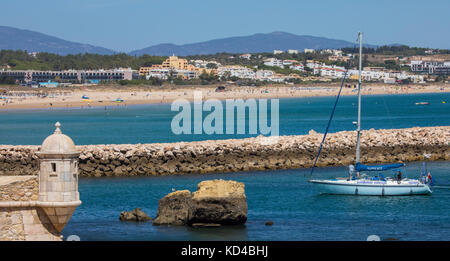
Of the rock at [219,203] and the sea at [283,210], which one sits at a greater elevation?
the rock at [219,203]

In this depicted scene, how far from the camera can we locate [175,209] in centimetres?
1920

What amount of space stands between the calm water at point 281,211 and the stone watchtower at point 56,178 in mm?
6102

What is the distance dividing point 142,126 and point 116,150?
3593cm

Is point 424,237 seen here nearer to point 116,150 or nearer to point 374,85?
point 116,150

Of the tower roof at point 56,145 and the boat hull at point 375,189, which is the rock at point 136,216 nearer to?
the boat hull at point 375,189

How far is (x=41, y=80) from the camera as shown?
160625 millimetres

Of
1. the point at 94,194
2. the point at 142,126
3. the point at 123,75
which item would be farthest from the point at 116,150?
the point at 123,75

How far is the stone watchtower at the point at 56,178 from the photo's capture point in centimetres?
1163

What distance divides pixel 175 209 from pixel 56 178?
7.78m

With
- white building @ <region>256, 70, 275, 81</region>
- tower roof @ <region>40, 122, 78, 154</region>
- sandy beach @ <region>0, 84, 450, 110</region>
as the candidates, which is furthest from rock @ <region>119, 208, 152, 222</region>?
white building @ <region>256, 70, 275, 81</region>

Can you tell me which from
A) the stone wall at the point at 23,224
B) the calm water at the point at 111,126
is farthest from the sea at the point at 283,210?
the calm water at the point at 111,126

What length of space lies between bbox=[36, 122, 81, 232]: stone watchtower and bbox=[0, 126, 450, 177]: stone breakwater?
17.5 metres

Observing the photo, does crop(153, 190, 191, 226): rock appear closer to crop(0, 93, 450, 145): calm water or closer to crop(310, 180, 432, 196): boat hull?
crop(310, 180, 432, 196): boat hull
